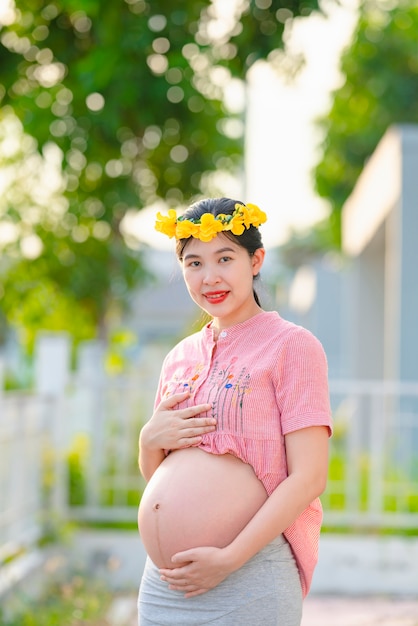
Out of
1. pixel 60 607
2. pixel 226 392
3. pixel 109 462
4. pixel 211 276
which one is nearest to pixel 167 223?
pixel 211 276

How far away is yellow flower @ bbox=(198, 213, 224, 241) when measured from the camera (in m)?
2.55

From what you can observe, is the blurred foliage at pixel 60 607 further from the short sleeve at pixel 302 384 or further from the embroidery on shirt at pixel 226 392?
the short sleeve at pixel 302 384

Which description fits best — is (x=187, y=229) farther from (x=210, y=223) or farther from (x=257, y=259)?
(x=257, y=259)

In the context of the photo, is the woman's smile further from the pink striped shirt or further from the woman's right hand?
the woman's right hand

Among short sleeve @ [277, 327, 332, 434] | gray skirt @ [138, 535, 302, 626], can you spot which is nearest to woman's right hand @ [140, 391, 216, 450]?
short sleeve @ [277, 327, 332, 434]

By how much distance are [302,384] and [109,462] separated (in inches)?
223

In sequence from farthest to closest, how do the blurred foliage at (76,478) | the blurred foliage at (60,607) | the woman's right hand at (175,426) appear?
1. the blurred foliage at (76,478)
2. the blurred foliage at (60,607)
3. the woman's right hand at (175,426)

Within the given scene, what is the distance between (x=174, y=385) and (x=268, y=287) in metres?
0.38

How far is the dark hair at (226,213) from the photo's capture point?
2.62 metres

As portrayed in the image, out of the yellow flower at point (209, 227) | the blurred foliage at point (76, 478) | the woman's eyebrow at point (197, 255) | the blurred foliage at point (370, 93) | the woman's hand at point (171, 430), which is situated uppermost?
the blurred foliage at point (370, 93)

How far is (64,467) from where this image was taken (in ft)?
24.3

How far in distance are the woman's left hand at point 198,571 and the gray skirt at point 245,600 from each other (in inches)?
1.5

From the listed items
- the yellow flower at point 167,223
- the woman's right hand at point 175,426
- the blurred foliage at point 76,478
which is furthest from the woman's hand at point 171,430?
the blurred foliage at point 76,478

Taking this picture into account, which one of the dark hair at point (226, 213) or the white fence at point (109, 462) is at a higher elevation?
the dark hair at point (226, 213)
